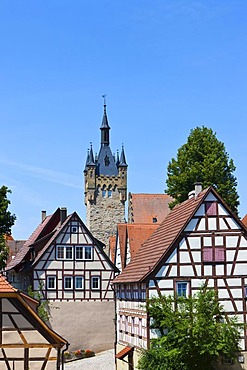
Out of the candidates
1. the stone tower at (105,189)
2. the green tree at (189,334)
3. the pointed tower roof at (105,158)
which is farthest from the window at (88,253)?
the pointed tower roof at (105,158)

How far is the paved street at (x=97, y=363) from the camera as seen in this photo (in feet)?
126

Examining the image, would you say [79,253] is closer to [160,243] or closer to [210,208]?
[160,243]

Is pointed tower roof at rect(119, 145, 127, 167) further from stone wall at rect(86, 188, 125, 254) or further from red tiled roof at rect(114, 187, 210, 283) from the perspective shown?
red tiled roof at rect(114, 187, 210, 283)

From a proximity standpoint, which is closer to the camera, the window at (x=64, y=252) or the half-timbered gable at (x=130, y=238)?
the half-timbered gable at (x=130, y=238)

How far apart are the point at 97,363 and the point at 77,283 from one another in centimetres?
651

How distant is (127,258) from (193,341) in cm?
1767

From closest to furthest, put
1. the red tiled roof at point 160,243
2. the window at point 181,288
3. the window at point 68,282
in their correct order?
the window at point 181,288 → the red tiled roof at point 160,243 → the window at point 68,282

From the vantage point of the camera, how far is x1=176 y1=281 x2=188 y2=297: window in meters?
29.7

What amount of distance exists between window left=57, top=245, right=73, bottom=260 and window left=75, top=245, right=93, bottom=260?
383 mm

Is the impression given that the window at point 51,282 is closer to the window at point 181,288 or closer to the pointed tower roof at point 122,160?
the window at point 181,288

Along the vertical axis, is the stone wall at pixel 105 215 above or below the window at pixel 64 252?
above

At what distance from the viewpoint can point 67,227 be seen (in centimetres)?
4484

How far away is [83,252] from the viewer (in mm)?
45188

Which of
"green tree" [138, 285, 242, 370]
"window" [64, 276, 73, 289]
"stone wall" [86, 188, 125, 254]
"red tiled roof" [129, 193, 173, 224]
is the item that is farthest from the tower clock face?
"green tree" [138, 285, 242, 370]
